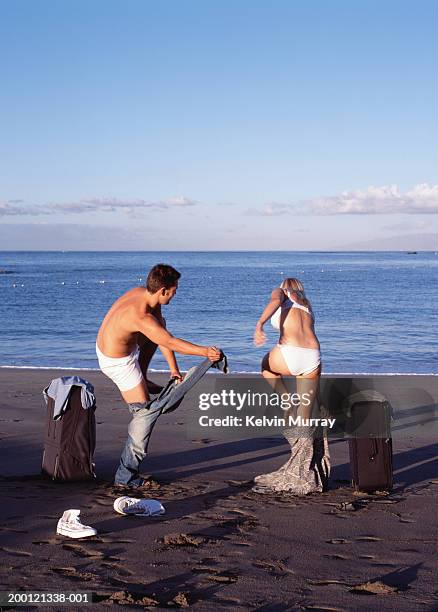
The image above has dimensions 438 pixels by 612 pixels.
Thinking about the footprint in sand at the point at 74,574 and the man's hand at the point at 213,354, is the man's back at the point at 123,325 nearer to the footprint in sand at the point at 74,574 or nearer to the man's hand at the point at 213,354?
the man's hand at the point at 213,354

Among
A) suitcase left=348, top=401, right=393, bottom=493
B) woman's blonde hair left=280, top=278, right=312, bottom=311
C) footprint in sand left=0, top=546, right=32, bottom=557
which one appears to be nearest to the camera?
footprint in sand left=0, top=546, right=32, bottom=557

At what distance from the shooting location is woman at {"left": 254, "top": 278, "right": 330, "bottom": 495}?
6.30 meters

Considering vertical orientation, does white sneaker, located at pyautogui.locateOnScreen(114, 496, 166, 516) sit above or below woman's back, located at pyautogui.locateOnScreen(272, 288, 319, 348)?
→ below

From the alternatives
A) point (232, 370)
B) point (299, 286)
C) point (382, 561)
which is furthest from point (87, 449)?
point (232, 370)

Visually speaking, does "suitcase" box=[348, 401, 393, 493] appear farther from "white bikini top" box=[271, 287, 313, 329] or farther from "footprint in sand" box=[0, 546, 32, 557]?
"footprint in sand" box=[0, 546, 32, 557]

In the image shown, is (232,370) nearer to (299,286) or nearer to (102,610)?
(299,286)

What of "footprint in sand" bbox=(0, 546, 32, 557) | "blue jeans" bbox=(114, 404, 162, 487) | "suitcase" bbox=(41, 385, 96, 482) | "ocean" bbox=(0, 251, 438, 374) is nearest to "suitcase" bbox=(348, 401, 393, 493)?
"blue jeans" bbox=(114, 404, 162, 487)

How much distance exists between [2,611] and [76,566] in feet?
2.29

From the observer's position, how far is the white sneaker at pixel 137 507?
216 inches

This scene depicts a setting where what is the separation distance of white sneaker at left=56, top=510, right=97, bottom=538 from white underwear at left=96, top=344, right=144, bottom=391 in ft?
4.37

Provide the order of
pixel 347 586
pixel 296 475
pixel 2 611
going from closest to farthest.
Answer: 1. pixel 2 611
2. pixel 347 586
3. pixel 296 475

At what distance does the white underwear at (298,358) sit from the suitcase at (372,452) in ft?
1.99

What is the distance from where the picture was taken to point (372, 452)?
629cm

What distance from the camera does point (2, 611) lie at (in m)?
3.82
